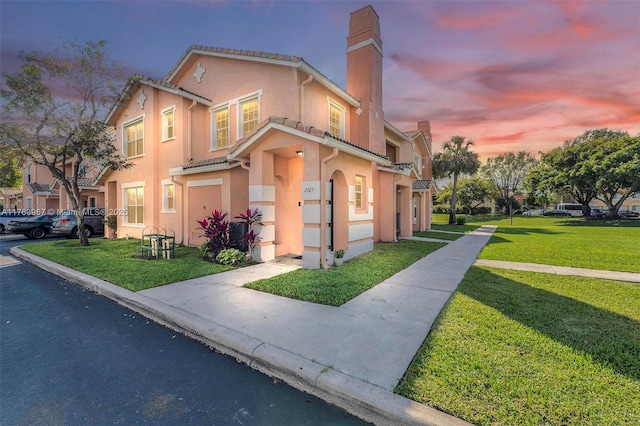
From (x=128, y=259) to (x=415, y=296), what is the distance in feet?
29.2

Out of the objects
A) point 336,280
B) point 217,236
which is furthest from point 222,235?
point 336,280

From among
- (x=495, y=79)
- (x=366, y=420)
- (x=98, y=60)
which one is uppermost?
(x=98, y=60)

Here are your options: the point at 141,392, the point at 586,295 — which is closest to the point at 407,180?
the point at 586,295

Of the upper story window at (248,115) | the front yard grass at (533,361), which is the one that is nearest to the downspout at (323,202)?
the front yard grass at (533,361)

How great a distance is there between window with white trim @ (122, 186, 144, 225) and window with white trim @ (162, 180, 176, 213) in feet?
5.70

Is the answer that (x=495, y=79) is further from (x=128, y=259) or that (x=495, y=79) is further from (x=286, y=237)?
(x=128, y=259)

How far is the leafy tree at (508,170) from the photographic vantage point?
51328 mm

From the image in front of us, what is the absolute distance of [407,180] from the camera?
1591 cm

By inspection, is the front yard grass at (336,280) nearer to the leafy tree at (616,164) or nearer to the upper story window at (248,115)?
the upper story window at (248,115)

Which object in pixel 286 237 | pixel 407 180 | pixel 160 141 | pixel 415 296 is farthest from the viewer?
pixel 407 180

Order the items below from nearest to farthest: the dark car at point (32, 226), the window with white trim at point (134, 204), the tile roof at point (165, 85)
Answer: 1. the tile roof at point (165, 85)
2. the window with white trim at point (134, 204)
3. the dark car at point (32, 226)

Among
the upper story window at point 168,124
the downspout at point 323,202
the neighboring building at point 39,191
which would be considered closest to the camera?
the downspout at point 323,202

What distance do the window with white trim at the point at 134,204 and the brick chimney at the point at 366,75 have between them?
11.2 metres

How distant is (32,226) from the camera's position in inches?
667
